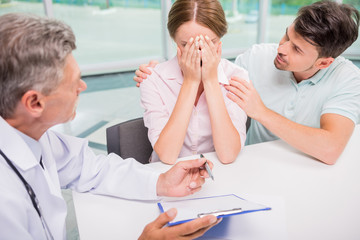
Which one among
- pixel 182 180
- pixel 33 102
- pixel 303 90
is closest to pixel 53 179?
pixel 33 102

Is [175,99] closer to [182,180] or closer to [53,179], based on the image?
[182,180]

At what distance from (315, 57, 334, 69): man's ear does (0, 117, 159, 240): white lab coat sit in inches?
35.6

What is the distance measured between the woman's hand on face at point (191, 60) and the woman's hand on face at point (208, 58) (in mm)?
21

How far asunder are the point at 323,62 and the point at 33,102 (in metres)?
1.23

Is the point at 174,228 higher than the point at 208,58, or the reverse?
the point at 208,58

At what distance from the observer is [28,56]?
2.30 feet

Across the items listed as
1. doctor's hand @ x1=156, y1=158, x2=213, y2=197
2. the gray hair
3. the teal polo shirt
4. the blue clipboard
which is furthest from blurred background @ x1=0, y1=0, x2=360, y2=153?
the gray hair

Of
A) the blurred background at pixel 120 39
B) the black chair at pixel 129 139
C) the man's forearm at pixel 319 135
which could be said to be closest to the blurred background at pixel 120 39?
the blurred background at pixel 120 39

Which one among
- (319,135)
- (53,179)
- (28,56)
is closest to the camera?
(28,56)

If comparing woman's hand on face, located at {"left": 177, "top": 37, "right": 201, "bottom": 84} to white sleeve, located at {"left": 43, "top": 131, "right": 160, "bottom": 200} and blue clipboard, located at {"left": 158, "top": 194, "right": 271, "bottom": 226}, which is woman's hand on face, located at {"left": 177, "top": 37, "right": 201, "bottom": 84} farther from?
blue clipboard, located at {"left": 158, "top": 194, "right": 271, "bottom": 226}

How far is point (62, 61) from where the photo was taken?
2.52 feet

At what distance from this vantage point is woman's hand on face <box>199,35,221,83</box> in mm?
1260

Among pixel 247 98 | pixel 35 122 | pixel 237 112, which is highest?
pixel 35 122

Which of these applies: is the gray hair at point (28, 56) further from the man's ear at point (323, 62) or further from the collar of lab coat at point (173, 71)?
the man's ear at point (323, 62)
